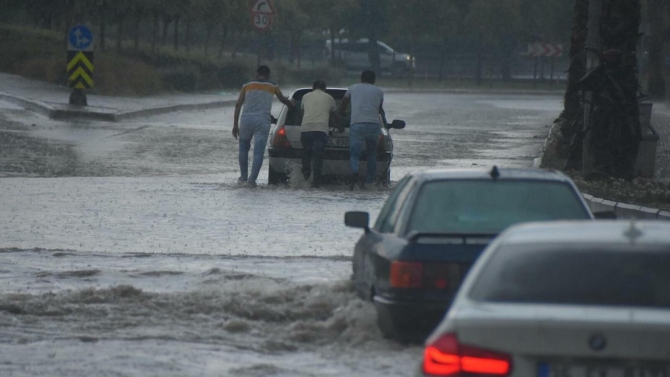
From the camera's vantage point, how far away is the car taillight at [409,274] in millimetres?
7695

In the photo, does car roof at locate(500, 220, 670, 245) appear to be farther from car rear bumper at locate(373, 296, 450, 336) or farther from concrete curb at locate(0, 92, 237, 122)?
concrete curb at locate(0, 92, 237, 122)

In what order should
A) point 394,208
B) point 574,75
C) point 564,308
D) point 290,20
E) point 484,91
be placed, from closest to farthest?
point 564,308 → point 394,208 → point 574,75 → point 484,91 → point 290,20

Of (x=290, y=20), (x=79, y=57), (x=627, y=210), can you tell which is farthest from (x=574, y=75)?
(x=290, y=20)

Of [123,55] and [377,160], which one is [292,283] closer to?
[377,160]

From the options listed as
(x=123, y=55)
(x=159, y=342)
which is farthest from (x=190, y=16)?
(x=159, y=342)

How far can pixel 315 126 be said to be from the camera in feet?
59.8

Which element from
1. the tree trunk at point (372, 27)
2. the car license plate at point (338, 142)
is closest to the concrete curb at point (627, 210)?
the car license plate at point (338, 142)

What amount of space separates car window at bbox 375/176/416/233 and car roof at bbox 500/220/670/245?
9.65ft

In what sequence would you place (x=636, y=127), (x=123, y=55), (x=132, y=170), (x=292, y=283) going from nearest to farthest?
1. (x=292, y=283)
2. (x=636, y=127)
3. (x=132, y=170)
4. (x=123, y=55)

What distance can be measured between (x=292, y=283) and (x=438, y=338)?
6002 mm

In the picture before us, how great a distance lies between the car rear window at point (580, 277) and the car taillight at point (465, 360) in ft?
1.05

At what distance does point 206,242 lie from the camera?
525 inches

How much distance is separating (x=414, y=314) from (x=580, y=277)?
270cm

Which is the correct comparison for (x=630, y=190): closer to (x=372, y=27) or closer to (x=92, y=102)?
(x=92, y=102)
